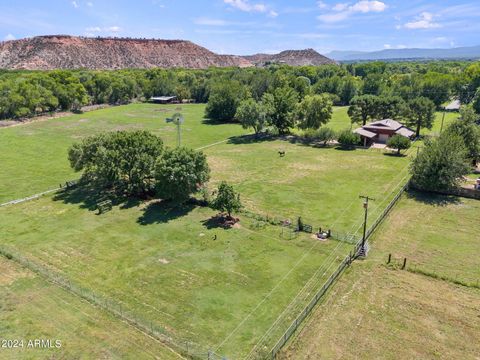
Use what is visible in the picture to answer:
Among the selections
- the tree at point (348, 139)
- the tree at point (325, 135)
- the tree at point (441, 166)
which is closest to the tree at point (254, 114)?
the tree at point (325, 135)

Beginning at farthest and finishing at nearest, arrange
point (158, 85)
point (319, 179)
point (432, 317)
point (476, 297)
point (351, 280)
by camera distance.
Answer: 1. point (158, 85)
2. point (319, 179)
3. point (351, 280)
4. point (476, 297)
5. point (432, 317)

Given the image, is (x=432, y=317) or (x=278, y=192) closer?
(x=432, y=317)

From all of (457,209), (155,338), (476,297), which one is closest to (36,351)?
(155,338)

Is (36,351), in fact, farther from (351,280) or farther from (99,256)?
(351,280)

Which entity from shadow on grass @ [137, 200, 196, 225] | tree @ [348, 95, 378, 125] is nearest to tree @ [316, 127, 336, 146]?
tree @ [348, 95, 378, 125]

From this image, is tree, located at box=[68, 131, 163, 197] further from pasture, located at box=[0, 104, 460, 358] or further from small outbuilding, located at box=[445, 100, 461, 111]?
small outbuilding, located at box=[445, 100, 461, 111]

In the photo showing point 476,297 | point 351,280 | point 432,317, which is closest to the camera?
point 432,317

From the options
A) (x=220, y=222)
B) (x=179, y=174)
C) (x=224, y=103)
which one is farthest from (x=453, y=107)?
(x=179, y=174)
